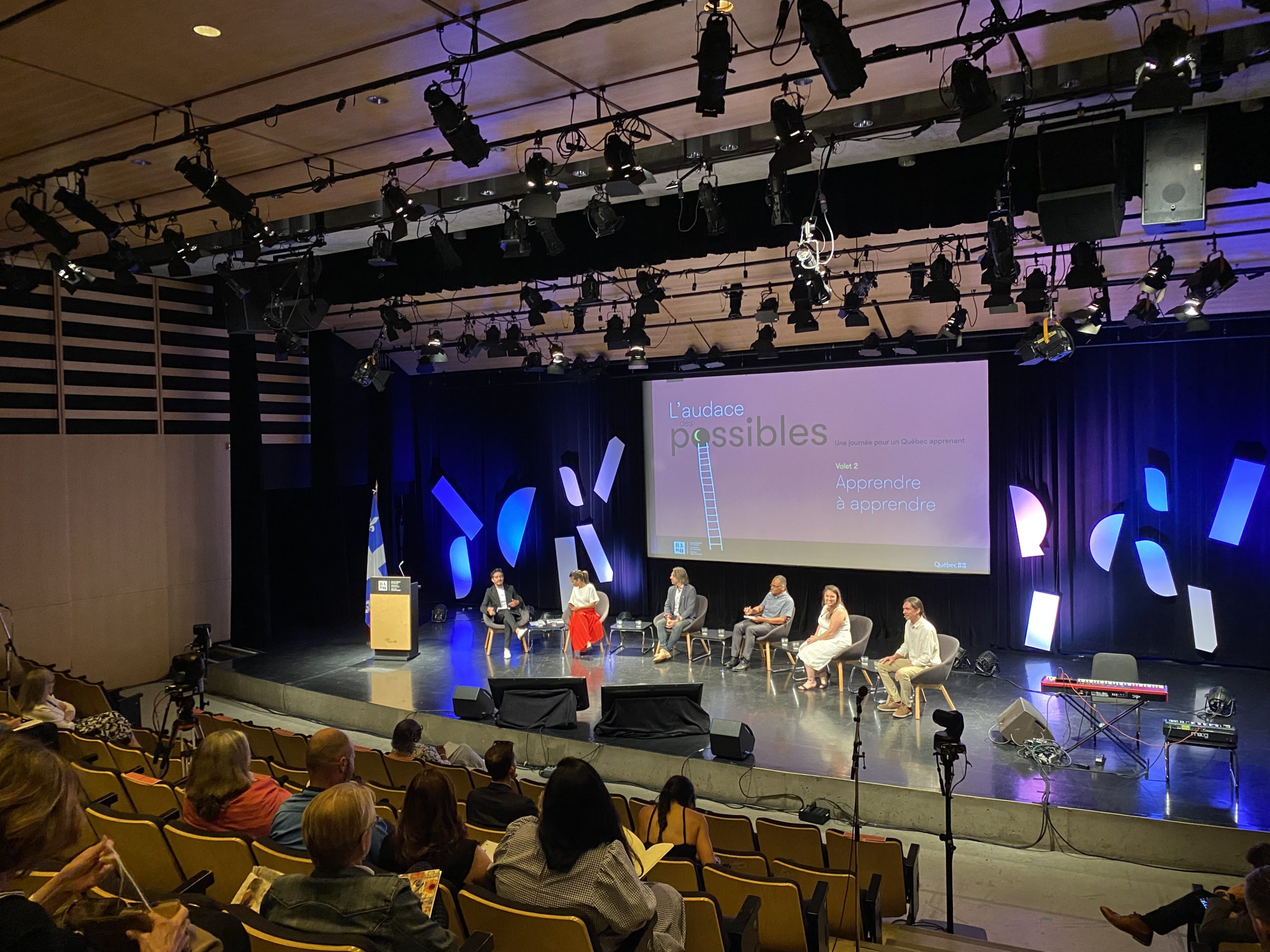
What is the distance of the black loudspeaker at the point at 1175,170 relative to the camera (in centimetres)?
457

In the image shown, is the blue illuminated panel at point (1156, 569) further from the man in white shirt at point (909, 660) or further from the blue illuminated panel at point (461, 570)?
the blue illuminated panel at point (461, 570)

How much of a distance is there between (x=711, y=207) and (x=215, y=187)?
314cm

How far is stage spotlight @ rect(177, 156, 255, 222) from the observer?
5520 millimetres

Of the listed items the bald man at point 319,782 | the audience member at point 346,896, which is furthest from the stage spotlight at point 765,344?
the audience member at point 346,896

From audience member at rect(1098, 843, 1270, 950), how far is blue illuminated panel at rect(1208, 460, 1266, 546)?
5.88 m

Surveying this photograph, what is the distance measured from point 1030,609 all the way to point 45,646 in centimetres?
1045

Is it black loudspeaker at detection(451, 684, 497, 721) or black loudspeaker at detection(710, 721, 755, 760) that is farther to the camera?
black loudspeaker at detection(451, 684, 497, 721)

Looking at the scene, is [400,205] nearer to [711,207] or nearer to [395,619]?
[711,207]

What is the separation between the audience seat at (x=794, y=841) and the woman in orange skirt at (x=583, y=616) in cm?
586

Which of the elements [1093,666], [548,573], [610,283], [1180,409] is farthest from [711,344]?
[1093,666]

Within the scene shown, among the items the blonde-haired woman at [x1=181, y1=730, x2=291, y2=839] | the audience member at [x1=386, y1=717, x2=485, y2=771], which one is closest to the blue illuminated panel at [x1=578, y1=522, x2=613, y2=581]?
the audience member at [x1=386, y1=717, x2=485, y2=771]

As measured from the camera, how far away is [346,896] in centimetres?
212

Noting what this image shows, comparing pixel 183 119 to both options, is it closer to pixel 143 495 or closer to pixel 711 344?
pixel 143 495

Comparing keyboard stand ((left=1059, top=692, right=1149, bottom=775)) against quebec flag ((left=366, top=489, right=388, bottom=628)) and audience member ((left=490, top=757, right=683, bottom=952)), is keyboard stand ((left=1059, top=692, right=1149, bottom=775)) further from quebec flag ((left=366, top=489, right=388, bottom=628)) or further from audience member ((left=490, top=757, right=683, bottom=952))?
quebec flag ((left=366, top=489, right=388, bottom=628))
